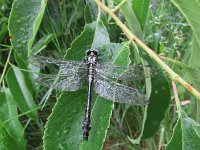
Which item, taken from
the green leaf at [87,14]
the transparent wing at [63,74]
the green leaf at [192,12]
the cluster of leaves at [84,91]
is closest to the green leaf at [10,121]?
the cluster of leaves at [84,91]

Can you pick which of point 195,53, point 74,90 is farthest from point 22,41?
point 195,53

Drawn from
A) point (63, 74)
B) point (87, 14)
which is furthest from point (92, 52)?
point (87, 14)

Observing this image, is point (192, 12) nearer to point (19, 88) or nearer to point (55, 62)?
point (55, 62)

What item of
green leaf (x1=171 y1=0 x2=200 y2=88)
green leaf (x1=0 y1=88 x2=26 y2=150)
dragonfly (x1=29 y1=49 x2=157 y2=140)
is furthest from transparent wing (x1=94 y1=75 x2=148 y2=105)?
green leaf (x1=0 y1=88 x2=26 y2=150)

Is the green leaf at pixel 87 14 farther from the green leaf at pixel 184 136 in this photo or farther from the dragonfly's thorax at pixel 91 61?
the green leaf at pixel 184 136

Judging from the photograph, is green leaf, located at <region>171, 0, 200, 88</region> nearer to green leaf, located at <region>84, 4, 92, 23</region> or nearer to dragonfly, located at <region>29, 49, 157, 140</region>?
dragonfly, located at <region>29, 49, 157, 140</region>

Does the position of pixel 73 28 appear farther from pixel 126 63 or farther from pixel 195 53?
pixel 126 63
